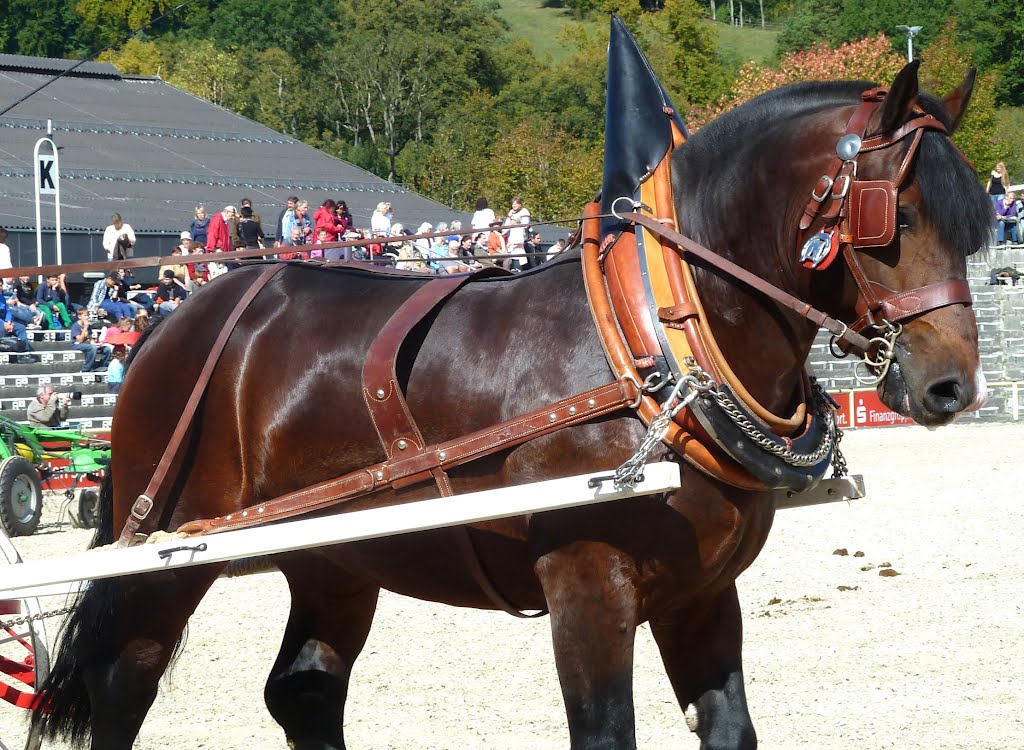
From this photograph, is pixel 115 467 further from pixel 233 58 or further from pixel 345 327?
pixel 233 58

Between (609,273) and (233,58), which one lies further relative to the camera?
(233,58)

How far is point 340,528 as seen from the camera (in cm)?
297

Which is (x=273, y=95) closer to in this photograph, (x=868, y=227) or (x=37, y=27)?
(x=37, y=27)

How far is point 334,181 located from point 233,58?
2790 centimetres

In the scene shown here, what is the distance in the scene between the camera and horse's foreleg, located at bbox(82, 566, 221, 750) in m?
3.60

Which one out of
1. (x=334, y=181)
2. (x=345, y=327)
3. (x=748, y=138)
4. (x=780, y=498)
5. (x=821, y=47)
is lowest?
(x=780, y=498)

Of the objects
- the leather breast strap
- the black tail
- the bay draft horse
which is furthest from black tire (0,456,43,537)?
the leather breast strap

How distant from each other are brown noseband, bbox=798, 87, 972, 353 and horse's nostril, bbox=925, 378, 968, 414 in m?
0.16

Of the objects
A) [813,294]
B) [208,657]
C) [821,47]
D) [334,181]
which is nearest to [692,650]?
[813,294]

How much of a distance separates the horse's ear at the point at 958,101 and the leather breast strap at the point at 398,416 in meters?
1.39

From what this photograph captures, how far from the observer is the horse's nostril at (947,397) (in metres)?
2.68

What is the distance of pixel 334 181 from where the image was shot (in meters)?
39.0

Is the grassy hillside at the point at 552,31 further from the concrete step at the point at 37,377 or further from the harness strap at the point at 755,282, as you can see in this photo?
the harness strap at the point at 755,282

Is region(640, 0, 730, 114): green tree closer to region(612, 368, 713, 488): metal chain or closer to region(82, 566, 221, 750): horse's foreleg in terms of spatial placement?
region(82, 566, 221, 750): horse's foreleg
